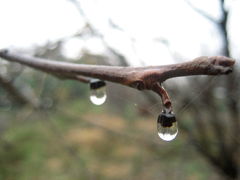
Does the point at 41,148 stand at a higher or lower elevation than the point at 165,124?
lower

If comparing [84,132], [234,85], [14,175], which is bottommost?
[84,132]

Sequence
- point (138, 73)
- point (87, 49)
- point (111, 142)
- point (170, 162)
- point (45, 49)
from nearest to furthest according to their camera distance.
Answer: point (138, 73) < point (45, 49) < point (87, 49) < point (170, 162) < point (111, 142)

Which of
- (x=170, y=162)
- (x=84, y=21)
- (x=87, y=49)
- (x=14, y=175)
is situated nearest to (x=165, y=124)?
(x=84, y=21)

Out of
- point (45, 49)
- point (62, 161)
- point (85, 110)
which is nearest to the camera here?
point (45, 49)

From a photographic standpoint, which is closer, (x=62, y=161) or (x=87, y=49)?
(x=87, y=49)

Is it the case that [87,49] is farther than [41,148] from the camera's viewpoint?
No

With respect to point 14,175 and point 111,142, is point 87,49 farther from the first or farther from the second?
point 111,142

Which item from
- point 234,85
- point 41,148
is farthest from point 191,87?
point 41,148

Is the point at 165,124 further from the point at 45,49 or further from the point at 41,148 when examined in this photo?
the point at 41,148

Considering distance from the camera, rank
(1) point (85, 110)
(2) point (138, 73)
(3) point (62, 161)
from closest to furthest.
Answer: (2) point (138, 73)
(3) point (62, 161)
(1) point (85, 110)
